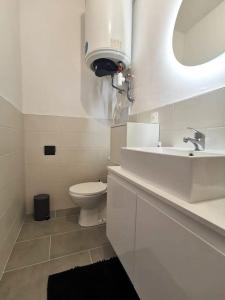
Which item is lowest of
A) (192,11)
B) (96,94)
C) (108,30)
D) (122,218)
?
(122,218)

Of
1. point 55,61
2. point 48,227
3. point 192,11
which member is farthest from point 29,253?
point 192,11

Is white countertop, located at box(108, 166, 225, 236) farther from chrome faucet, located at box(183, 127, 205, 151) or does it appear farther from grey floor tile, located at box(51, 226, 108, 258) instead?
grey floor tile, located at box(51, 226, 108, 258)

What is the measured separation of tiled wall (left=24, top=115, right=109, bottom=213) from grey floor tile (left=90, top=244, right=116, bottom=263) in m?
0.78

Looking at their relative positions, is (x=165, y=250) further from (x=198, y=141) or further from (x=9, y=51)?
(x=9, y=51)

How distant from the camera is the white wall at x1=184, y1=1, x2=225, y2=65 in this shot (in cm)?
89

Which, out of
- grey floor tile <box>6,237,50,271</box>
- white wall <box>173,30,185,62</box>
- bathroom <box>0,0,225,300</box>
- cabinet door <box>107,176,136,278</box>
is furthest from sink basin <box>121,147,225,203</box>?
grey floor tile <box>6,237,50,271</box>

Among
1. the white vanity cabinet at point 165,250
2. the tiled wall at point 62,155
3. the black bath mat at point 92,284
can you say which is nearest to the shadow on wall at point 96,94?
the tiled wall at point 62,155

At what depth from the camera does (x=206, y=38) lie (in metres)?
0.97

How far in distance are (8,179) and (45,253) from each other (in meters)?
0.64

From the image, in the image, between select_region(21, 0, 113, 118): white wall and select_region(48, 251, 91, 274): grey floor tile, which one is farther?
select_region(21, 0, 113, 118): white wall

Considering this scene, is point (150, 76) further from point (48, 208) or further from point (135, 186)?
point (48, 208)

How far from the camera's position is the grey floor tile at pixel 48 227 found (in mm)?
1490

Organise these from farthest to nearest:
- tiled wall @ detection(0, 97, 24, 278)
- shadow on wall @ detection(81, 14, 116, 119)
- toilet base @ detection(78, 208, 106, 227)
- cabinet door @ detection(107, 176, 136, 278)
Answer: shadow on wall @ detection(81, 14, 116, 119) → toilet base @ detection(78, 208, 106, 227) → tiled wall @ detection(0, 97, 24, 278) → cabinet door @ detection(107, 176, 136, 278)

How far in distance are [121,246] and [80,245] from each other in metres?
0.58
